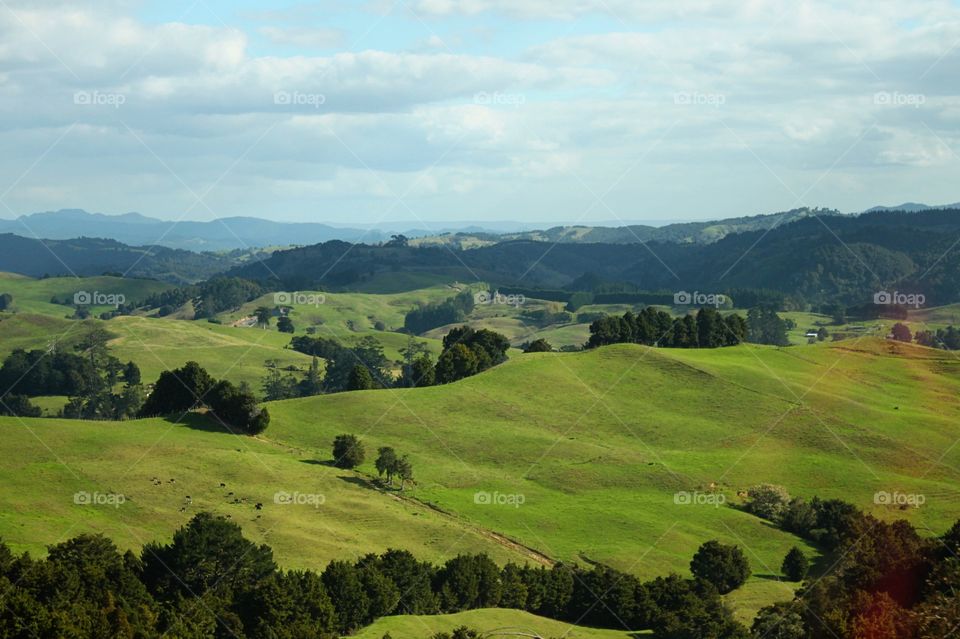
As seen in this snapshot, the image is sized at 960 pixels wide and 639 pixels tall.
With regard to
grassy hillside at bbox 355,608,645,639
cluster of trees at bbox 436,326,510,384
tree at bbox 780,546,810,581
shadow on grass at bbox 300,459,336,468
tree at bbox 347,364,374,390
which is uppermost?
cluster of trees at bbox 436,326,510,384

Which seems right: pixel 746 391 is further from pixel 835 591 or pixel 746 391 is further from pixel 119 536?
pixel 119 536

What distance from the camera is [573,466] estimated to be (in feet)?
352

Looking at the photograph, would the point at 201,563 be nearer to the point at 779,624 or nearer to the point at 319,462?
the point at 779,624

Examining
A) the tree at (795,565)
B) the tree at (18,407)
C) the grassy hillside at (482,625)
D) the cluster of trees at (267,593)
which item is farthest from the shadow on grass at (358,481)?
the tree at (18,407)

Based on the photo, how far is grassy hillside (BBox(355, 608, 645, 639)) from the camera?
6224cm

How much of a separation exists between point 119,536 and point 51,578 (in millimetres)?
16918

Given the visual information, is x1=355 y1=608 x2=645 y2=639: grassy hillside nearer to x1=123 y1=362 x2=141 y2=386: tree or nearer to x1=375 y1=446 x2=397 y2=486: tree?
x1=375 y1=446 x2=397 y2=486: tree

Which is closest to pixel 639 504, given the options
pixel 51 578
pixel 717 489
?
→ pixel 717 489

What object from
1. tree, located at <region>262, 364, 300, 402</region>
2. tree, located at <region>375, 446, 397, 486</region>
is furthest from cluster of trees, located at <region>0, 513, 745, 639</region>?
tree, located at <region>262, 364, 300, 402</region>

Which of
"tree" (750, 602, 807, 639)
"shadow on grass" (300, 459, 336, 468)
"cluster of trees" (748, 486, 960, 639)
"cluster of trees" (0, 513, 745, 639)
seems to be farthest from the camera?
A: "shadow on grass" (300, 459, 336, 468)

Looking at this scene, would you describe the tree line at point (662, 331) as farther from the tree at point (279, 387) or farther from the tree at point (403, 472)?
the tree at point (403, 472)

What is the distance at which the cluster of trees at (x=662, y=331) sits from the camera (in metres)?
163

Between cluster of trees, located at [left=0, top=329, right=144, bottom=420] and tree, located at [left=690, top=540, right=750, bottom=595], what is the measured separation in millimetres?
111121

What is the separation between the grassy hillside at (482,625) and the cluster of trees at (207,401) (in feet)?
158
